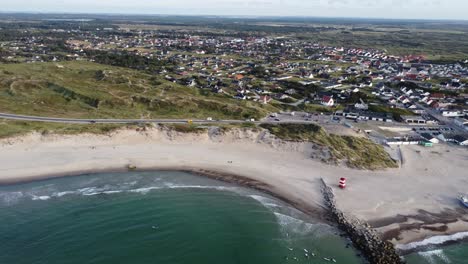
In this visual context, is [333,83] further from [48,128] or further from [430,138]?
[48,128]

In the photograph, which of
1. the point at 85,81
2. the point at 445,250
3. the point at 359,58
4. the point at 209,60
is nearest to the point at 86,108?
the point at 85,81

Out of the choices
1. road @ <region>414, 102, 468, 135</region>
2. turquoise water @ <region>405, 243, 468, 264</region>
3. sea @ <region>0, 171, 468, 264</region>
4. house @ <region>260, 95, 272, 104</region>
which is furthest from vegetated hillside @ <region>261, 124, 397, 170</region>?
road @ <region>414, 102, 468, 135</region>

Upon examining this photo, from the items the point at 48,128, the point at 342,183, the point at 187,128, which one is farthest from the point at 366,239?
the point at 48,128

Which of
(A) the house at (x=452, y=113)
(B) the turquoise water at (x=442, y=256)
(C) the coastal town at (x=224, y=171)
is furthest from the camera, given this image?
(A) the house at (x=452, y=113)

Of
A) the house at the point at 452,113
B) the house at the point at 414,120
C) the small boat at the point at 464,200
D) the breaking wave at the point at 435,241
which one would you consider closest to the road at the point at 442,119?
the house at the point at 452,113

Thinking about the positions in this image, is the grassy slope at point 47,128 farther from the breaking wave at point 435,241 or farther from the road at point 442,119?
the road at point 442,119

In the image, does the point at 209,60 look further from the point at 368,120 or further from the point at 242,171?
the point at 242,171

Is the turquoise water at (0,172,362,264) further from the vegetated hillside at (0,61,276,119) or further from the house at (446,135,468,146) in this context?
the house at (446,135,468,146)
